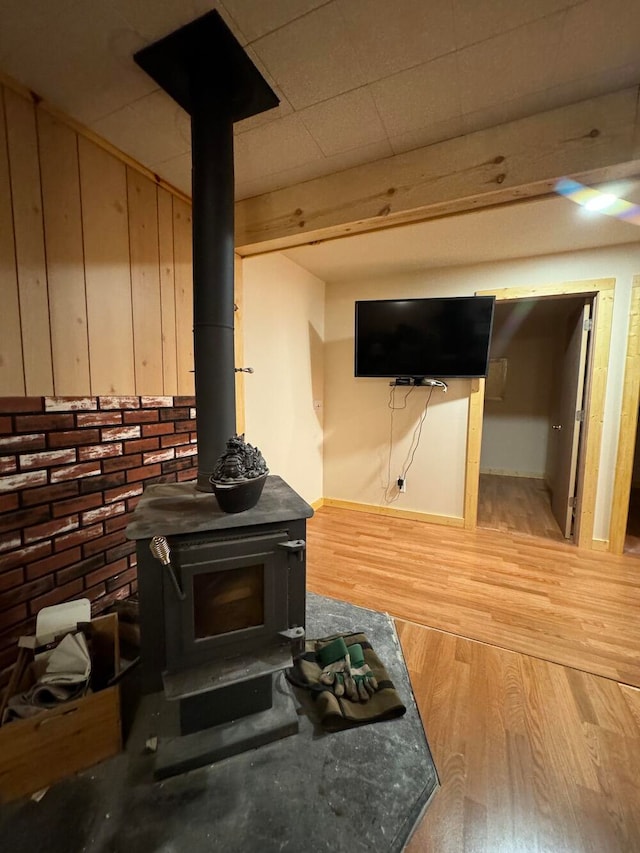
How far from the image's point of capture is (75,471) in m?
1.54

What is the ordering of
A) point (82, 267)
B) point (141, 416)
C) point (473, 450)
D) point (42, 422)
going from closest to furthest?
point (42, 422), point (82, 267), point (141, 416), point (473, 450)

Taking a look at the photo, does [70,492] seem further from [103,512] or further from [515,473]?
[515,473]

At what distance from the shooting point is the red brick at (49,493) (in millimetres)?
1361

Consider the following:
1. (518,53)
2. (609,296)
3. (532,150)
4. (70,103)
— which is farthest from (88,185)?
(609,296)

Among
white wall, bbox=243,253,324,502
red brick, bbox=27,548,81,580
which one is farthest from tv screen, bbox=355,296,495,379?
red brick, bbox=27,548,81,580

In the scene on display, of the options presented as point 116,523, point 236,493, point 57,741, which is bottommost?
point 57,741

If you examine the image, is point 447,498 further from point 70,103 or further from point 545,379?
point 70,103

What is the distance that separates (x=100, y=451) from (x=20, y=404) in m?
0.39

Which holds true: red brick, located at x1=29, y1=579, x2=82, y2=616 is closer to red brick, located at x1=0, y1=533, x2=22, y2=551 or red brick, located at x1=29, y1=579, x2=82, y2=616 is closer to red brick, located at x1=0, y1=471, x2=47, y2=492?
red brick, located at x1=0, y1=533, x2=22, y2=551

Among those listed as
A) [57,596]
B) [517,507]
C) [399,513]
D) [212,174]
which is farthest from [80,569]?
[517,507]

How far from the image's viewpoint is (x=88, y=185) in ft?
4.96

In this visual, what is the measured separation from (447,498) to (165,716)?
2736 mm

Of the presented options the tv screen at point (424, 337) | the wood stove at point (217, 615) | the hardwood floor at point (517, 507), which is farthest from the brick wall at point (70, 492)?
the hardwood floor at point (517, 507)

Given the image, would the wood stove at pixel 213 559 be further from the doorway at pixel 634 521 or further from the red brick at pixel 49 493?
the doorway at pixel 634 521
